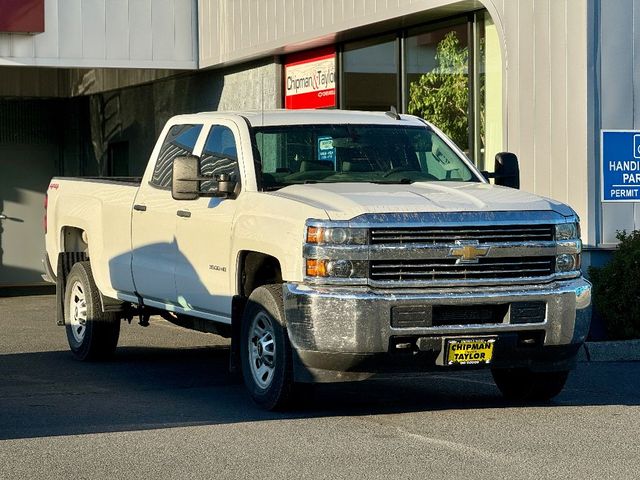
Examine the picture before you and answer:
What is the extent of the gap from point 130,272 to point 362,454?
4370 millimetres

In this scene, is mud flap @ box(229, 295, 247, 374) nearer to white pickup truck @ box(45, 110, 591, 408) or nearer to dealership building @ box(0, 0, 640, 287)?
white pickup truck @ box(45, 110, 591, 408)

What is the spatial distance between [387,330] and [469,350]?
566 mm

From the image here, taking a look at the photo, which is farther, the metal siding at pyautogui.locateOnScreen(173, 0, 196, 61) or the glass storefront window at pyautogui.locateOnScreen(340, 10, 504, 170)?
the metal siding at pyautogui.locateOnScreen(173, 0, 196, 61)

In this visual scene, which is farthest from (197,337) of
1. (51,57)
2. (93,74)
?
(93,74)

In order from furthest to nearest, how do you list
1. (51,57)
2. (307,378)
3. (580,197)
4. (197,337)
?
(51,57)
(197,337)
(580,197)
(307,378)

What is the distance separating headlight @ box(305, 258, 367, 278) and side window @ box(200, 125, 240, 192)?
61.0 inches

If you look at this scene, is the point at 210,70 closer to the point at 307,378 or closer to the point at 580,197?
the point at 580,197

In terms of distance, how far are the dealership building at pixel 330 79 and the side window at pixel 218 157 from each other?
14.2 feet

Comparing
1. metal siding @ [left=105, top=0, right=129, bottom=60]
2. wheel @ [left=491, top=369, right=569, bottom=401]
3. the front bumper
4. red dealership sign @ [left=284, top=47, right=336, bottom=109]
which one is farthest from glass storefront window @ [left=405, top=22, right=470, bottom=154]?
the front bumper

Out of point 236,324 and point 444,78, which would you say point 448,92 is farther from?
point 236,324

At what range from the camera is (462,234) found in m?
9.22

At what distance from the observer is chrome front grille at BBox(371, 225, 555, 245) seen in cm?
910

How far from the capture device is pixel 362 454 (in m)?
8.05

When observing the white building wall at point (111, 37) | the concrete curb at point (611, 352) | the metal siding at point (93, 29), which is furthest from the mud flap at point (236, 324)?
the metal siding at point (93, 29)
